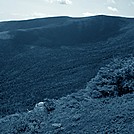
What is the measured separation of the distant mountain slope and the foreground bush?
0.94m

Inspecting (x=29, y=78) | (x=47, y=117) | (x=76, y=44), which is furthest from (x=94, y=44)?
(x=47, y=117)

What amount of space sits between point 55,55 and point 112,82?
10240 millimetres

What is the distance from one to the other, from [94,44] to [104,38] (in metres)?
→ 2.72

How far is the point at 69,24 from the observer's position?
34.0 m

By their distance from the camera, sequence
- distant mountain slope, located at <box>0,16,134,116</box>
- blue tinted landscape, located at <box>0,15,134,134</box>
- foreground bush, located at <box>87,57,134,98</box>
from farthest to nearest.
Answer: distant mountain slope, located at <box>0,16,134,116</box> → foreground bush, located at <box>87,57,134,98</box> → blue tinted landscape, located at <box>0,15,134,134</box>

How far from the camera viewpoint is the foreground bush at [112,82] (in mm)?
12438

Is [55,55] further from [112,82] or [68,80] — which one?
[112,82]

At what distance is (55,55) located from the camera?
22938 mm

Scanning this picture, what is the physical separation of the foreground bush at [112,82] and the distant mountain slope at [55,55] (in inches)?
36.9

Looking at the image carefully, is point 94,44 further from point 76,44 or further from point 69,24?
point 69,24

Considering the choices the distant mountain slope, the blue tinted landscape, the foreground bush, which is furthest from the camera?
the distant mountain slope

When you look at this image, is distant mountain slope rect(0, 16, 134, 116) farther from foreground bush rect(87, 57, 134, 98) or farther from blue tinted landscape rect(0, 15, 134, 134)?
foreground bush rect(87, 57, 134, 98)

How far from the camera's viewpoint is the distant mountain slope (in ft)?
50.0

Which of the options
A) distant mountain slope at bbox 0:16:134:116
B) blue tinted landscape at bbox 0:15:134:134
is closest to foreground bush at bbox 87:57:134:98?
blue tinted landscape at bbox 0:15:134:134
